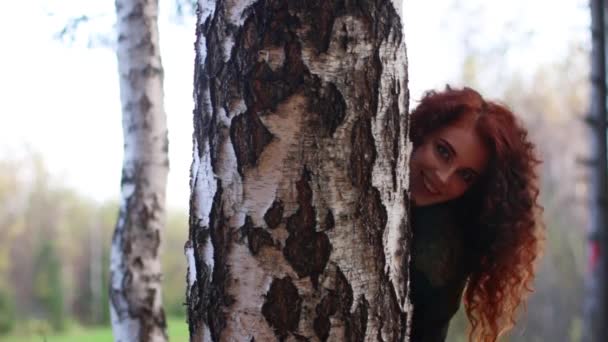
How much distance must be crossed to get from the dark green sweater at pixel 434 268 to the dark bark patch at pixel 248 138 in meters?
0.75

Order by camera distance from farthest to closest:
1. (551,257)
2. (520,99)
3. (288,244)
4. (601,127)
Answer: (520,99) → (551,257) → (601,127) → (288,244)

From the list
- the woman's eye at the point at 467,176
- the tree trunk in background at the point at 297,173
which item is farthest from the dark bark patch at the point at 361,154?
the woman's eye at the point at 467,176

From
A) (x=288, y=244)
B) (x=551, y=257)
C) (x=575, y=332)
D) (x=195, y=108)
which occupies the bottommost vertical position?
(x=575, y=332)

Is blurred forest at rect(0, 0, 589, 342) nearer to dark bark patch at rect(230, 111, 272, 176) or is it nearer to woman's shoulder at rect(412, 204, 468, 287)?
woman's shoulder at rect(412, 204, 468, 287)

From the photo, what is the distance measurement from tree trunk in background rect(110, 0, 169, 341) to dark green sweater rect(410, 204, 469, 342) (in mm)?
2159

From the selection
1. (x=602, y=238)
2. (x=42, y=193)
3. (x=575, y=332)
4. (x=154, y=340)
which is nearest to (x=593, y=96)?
(x=602, y=238)

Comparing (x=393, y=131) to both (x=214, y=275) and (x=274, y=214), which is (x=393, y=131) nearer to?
(x=274, y=214)

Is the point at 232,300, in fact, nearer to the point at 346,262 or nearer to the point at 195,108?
the point at 346,262

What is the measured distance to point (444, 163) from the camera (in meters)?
1.86

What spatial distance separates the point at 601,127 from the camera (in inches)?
225

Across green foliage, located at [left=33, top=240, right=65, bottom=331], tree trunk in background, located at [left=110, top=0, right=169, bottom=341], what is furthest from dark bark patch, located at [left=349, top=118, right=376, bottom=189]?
green foliage, located at [left=33, top=240, right=65, bottom=331]

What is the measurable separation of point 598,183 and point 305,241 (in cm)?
511

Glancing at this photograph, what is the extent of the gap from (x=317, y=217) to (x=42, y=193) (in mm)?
27802

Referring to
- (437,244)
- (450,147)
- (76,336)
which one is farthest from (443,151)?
(76,336)
